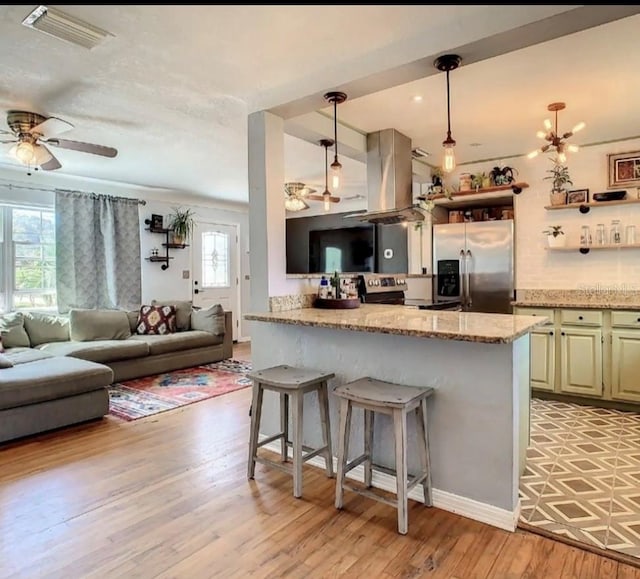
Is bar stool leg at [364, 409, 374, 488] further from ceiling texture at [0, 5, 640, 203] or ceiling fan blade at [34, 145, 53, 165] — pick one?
ceiling fan blade at [34, 145, 53, 165]

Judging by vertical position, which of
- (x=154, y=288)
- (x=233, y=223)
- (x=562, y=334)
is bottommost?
(x=562, y=334)

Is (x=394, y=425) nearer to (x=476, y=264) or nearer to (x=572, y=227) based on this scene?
(x=476, y=264)

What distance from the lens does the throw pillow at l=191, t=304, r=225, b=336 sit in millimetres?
5773

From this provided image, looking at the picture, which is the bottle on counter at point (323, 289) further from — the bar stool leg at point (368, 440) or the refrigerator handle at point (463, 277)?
the refrigerator handle at point (463, 277)

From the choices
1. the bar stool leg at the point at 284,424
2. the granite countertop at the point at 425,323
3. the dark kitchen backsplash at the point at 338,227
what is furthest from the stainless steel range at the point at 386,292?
the bar stool leg at the point at 284,424

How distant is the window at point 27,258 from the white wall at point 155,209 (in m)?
0.20

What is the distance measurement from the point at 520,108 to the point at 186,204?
16.4 feet

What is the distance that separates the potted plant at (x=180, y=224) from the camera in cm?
648

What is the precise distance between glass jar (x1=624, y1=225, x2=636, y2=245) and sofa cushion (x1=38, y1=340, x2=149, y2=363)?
494 cm

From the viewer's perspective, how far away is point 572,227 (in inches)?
169

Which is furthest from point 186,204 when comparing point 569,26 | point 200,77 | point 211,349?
point 569,26

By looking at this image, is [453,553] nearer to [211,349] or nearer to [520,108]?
[520,108]

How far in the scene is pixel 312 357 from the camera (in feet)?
8.96

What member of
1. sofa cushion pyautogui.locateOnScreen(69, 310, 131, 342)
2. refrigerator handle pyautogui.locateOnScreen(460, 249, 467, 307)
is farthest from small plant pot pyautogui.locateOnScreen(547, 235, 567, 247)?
sofa cushion pyautogui.locateOnScreen(69, 310, 131, 342)
